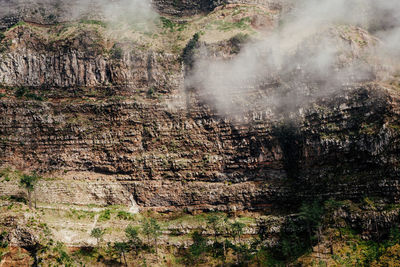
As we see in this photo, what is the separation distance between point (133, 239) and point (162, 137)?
20177 millimetres

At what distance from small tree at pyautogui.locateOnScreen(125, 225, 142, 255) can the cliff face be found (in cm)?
889

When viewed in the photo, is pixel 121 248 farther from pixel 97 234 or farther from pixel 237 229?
pixel 237 229

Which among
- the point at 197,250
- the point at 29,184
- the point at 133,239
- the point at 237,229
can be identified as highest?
the point at 29,184

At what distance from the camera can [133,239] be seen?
61.8m

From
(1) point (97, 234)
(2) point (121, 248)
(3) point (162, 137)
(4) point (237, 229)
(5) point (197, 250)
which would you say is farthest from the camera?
(3) point (162, 137)

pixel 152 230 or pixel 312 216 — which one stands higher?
pixel 312 216

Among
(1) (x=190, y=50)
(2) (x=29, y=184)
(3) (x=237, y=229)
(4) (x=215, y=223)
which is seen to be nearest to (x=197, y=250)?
(4) (x=215, y=223)

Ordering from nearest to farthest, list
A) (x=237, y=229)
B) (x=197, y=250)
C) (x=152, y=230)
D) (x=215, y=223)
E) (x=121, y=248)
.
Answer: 1. (x=121, y=248)
2. (x=197, y=250)
3. (x=152, y=230)
4. (x=237, y=229)
5. (x=215, y=223)

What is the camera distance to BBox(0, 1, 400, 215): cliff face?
6444 centimetres

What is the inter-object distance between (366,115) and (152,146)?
3800cm

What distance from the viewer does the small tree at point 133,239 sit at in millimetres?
60875

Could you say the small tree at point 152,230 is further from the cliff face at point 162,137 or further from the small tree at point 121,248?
the cliff face at point 162,137

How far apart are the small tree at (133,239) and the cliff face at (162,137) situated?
889 cm

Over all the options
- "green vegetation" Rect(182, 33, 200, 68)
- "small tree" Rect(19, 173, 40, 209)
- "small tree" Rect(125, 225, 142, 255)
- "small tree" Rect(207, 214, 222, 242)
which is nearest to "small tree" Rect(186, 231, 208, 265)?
"small tree" Rect(207, 214, 222, 242)
